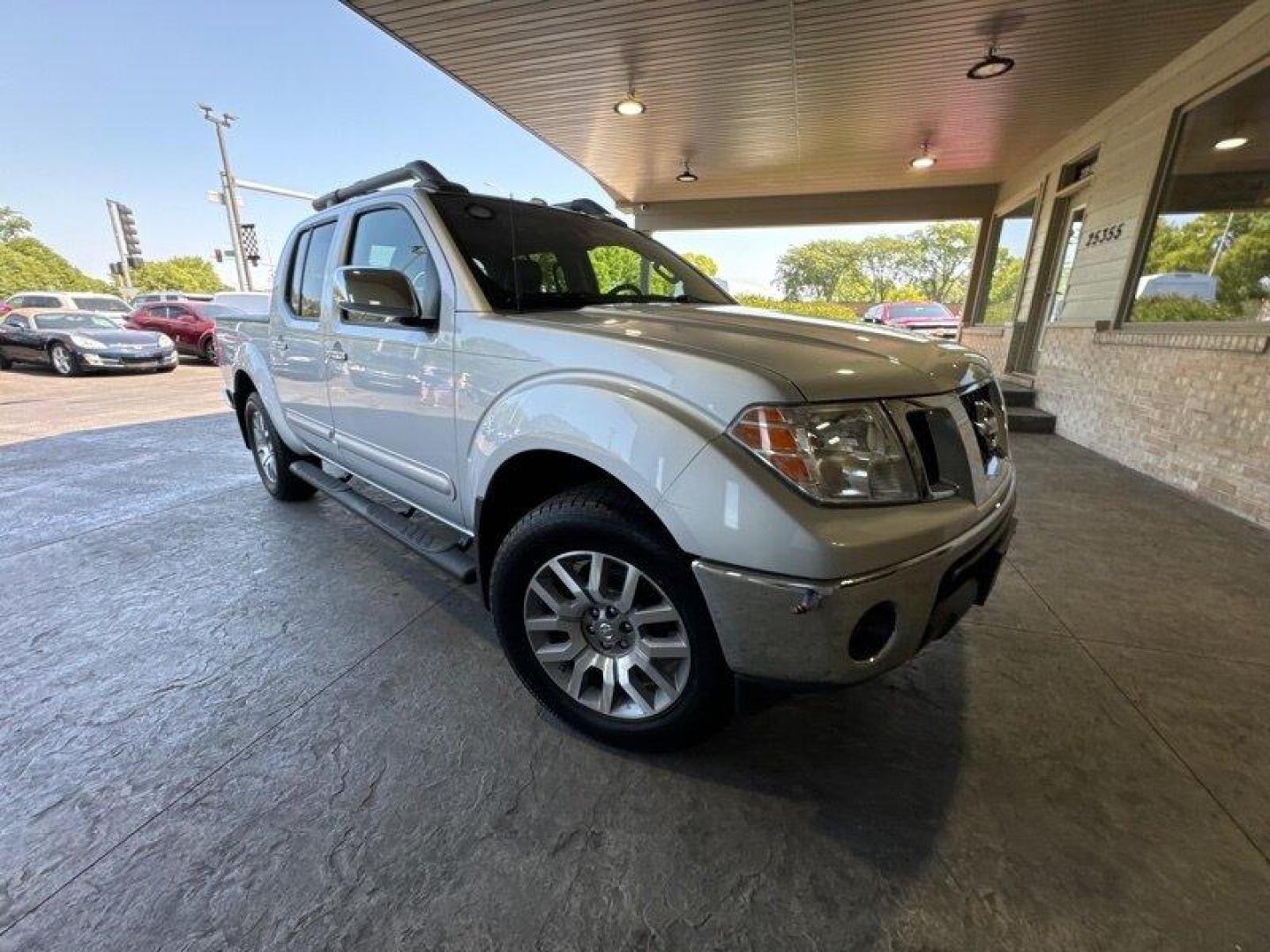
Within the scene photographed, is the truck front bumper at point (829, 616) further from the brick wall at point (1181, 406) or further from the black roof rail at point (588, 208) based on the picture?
the brick wall at point (1181, 406)

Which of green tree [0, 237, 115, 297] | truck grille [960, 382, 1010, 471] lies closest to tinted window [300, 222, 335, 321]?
truck grille [960, 382, 1010, 471]

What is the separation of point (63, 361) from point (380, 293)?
48.4 ft

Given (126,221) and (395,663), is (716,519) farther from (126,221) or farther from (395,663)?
(126,221)

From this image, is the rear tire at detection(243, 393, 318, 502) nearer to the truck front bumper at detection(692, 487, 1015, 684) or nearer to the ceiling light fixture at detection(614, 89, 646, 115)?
the truck front bumper at detection(692, 487, 1015, 684)

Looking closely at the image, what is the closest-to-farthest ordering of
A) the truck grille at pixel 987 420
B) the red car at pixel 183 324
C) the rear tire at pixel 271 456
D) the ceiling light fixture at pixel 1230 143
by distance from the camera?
the truck grille at pixel 987 420
the rear tire at pixel 271 456
the ceiling light fixture at pixel 1230 143
the red car at pixel 183 324

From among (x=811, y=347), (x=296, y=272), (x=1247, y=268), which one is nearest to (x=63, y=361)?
(x=296, y=272)

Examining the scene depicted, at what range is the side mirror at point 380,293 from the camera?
6.52ft

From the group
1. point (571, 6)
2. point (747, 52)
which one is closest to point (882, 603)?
point (571, 6)

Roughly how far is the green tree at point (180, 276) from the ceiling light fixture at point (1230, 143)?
209 ft

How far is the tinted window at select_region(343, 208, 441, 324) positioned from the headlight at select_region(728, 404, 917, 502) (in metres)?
1.43

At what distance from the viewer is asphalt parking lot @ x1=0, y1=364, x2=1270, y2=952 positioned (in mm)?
1309

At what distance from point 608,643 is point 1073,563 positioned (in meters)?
2.98

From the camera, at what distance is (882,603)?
4.41 ft

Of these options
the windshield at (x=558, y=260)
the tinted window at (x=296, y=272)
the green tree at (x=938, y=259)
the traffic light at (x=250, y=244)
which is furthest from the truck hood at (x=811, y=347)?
the green tree at (x=938, y=259)
